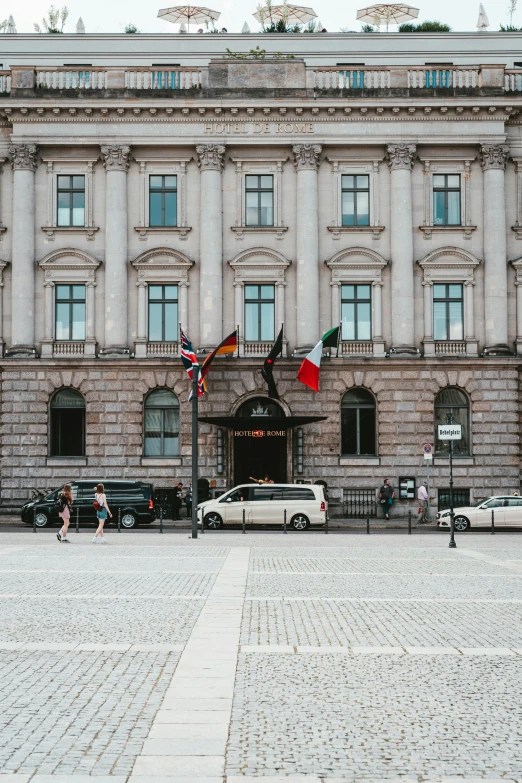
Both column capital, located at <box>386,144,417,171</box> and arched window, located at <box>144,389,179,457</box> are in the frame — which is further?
column capital, located at <box>386,144,417,171</box>

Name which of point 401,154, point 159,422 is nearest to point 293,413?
point 159,422

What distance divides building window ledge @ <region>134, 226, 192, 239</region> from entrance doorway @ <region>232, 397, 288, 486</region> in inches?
328

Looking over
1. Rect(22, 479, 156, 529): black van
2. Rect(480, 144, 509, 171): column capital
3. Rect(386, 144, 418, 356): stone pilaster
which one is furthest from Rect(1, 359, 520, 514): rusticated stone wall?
Rect(480, 144, 509, 171): column capital

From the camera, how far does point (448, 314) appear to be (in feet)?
157

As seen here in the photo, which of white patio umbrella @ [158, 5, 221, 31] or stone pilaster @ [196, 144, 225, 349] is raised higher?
white patio umbrella @ [158, 5, 221, 31]

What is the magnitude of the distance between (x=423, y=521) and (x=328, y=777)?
38.3 m

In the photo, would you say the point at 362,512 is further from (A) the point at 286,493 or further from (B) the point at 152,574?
(B) the point at 152,574

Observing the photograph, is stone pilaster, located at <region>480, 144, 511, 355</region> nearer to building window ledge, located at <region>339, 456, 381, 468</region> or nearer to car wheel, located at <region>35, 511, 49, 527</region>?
building window ledge, located at <region>339, 456, 381, 468</region>

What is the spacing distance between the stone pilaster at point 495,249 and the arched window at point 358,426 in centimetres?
593

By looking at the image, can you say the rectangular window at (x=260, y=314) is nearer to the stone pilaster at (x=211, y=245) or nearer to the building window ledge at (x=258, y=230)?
the stone pilaster at (x=211, y=245)

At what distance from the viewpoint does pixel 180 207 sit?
48.2 m

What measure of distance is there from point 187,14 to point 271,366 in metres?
27.1

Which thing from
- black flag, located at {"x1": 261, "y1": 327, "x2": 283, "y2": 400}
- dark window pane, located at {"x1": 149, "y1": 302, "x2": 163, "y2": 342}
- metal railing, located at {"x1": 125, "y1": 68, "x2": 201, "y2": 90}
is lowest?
black flag, located at {"x1": 261, "y1": 327, "x2": 283, "y2": 400}

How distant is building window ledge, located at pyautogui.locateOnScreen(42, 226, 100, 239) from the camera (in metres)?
47.9
